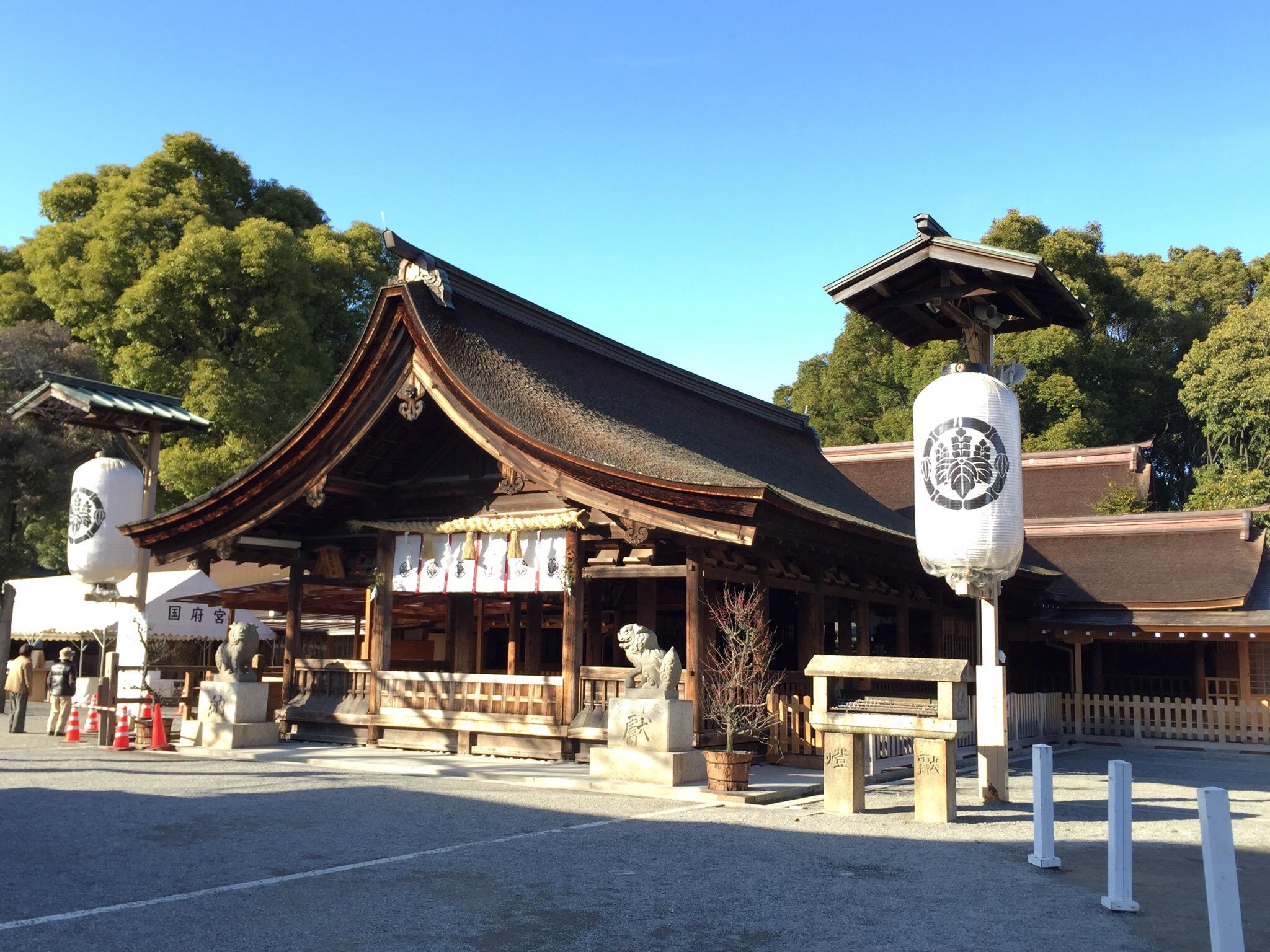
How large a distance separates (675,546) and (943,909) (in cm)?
813

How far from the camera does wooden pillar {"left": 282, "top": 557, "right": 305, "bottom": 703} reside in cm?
1577

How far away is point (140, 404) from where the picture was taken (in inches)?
602

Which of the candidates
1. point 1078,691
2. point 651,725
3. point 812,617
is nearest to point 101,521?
point 651,725

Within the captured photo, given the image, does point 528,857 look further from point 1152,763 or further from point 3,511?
point 3,511

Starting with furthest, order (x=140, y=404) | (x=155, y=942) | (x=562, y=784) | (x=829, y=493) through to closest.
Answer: (x=829, y=493)
(x=140, y=404)
(x=562, y=784)
(x=155, y=942)

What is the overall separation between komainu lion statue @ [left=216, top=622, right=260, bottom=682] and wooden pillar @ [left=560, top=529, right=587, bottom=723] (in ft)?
14.1

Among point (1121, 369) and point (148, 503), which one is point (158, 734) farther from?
point (1121, 369)

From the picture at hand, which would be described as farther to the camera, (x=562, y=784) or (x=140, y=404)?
(x=140, y=404)

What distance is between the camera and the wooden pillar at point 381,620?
48.0 ft

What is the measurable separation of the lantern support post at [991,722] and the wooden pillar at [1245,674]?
11536mm

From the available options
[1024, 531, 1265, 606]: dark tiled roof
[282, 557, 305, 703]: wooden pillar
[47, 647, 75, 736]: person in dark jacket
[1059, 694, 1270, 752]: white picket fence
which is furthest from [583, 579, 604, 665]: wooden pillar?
[1024, 531, 1265, 606]: dark tiled roof

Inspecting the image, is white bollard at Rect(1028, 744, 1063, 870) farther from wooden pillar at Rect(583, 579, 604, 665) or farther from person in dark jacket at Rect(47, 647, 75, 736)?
person in dark jacket at Rect(47, 647, 75, 736)

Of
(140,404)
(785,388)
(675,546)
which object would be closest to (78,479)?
(140,404)

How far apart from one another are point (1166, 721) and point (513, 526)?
13.3m
